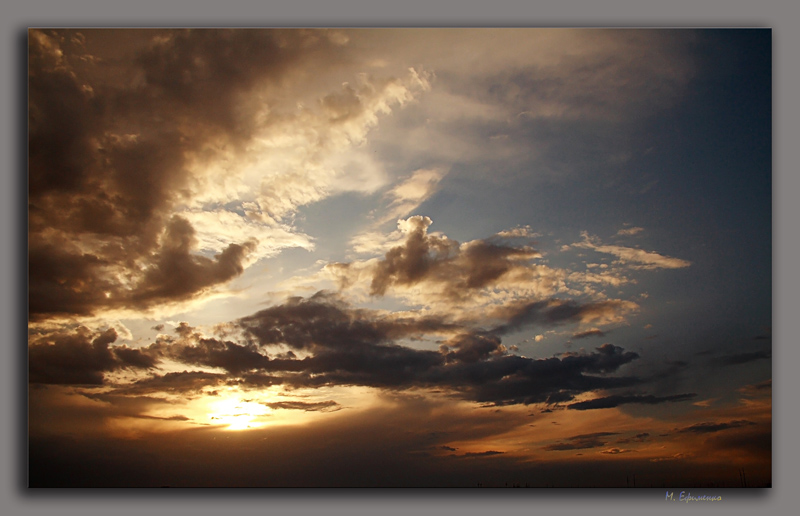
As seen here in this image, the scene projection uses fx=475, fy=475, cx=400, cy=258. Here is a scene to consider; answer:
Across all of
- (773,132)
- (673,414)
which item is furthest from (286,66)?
(673,414)

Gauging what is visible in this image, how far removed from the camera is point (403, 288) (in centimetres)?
712

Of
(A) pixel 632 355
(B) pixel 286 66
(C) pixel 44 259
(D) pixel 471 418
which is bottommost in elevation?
(D) pixel 471 418

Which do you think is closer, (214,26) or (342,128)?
(214,26)

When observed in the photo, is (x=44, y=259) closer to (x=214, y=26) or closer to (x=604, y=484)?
(x=214, y=26)

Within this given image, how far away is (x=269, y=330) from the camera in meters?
7.14

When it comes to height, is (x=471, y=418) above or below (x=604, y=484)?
above

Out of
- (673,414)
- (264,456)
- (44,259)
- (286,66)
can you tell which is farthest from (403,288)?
(44,259)

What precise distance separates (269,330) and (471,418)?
3274 mm

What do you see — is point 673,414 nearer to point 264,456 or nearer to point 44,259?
point 264,456

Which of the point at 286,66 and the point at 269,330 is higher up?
the point at 286,66

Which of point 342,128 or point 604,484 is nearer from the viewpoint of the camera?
point 604,484

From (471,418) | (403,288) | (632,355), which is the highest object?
(403,288)

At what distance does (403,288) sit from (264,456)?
313 cm

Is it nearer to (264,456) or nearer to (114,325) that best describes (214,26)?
(114,325)
